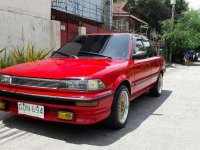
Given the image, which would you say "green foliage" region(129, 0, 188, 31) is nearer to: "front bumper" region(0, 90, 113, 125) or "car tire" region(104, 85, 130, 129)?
"car tire" region(104, 85, 130, 129)

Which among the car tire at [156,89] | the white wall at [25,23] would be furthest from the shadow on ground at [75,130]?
the white wall at [25,23]

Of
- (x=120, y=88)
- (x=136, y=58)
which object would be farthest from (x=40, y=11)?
(x=120, y=88)

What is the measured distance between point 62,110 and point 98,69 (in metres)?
0.84

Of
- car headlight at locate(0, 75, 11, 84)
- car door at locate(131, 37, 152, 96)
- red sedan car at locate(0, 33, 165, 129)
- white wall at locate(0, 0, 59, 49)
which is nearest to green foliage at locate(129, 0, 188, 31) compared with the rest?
white wall at locate(0, 0, 59, 49)

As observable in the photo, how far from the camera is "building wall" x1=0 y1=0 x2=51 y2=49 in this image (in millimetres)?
9688

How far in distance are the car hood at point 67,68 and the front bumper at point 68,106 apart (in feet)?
1.00

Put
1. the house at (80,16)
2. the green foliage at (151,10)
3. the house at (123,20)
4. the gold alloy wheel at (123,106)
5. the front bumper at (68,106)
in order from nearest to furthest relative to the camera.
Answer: the front bumper at (68,106)
the gold alloy wheel at (123,106)
the house at (80,16)
the house at (123,20)
the green foliage at (151,10)

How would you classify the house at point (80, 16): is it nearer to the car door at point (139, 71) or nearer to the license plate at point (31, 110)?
the car door at point (139, 71)

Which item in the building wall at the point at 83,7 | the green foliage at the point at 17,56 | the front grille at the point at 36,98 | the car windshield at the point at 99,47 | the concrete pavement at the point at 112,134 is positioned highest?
the building wall at the point at 83,7

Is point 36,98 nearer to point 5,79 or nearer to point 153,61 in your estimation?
point 5,79

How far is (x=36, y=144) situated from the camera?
181 inches

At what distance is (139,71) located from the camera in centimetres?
639

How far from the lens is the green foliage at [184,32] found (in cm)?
2528

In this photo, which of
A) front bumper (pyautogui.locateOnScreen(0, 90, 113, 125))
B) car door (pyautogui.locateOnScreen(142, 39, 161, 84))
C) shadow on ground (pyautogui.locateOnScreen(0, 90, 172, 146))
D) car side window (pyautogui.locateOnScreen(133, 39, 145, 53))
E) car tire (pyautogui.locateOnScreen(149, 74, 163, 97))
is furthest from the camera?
car tire (pyautogui.locateOnScreen(149, 74, 163, 97))
